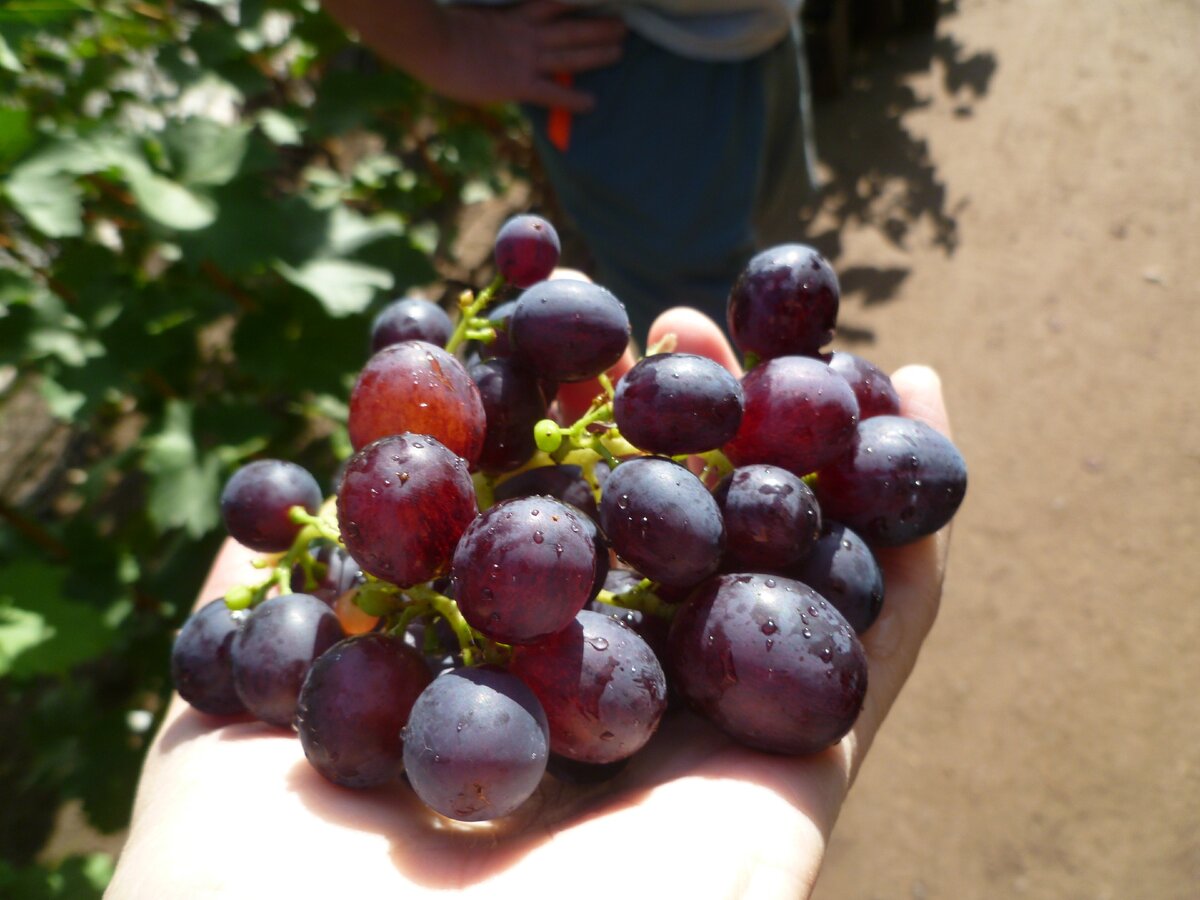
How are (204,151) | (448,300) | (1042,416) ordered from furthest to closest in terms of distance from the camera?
(448,300) → (1042,416) → (204,151)

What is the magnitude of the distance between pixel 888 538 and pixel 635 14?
1.79 m

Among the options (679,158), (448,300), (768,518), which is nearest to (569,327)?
(768,518)

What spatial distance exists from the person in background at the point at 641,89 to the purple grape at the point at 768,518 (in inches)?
64.1

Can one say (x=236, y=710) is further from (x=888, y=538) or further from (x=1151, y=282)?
(x=1151, y=282)

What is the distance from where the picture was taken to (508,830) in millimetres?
1107

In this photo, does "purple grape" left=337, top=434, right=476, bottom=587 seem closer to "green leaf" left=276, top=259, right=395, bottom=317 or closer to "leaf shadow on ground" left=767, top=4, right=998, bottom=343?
"green leaf" left=276, top=259, right=395, bottom=317

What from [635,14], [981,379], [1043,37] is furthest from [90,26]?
[1043,37]

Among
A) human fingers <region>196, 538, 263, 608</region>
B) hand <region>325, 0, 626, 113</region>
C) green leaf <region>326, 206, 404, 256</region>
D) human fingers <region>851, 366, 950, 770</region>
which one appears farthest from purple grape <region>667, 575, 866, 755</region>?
hand <region>325, 0, 626, 113</region>

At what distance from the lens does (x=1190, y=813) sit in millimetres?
2426

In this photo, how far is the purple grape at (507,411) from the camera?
4.17 ft

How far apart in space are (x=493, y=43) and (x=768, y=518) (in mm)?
2018

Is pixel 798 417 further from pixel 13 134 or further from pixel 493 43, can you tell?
pixel 493 43

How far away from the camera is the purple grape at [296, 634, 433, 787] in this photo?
102 cm

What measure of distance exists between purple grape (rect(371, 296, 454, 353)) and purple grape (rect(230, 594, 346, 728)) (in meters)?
0.50
